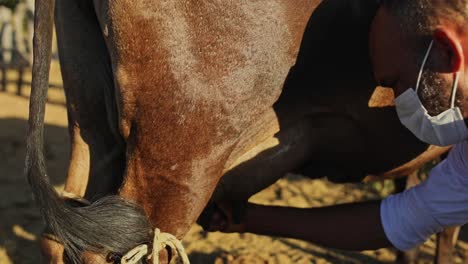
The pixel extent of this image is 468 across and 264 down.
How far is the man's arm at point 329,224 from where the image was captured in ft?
7.59

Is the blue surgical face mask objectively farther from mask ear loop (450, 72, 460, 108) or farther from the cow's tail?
the cow's tail

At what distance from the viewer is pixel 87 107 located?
7.08ft

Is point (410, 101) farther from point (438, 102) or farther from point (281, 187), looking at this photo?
point (281, 187)

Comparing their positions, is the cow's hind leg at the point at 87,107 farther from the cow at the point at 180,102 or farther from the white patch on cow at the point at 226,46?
the white patch on cow at the point at 226,46

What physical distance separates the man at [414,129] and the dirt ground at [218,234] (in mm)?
1379

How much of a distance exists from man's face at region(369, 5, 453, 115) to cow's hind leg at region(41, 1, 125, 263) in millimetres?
837

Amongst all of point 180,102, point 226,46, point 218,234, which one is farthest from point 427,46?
point 218,234

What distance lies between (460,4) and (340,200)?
9.74 ft

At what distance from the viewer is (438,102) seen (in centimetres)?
184

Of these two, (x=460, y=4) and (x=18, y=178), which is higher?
(x=460, y=4)

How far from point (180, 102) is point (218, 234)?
7.38 ft

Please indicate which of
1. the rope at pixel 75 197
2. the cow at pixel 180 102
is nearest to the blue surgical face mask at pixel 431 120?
the cow at pixel 180 102

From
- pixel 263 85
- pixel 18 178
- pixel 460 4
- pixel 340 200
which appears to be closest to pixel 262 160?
pixel 263 85

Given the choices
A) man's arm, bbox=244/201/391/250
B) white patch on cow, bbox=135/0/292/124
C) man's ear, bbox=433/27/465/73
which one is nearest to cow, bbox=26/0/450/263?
white patch on cow, bbox=135/0/292/124
